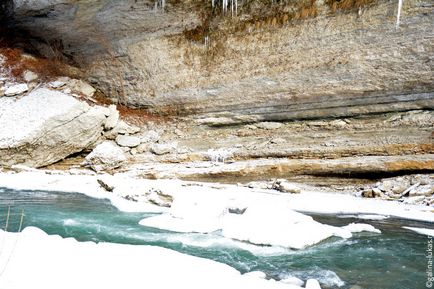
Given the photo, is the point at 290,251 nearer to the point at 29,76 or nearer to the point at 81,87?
the point at 81,87

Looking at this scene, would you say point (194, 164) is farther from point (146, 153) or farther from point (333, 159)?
point (333, 159)

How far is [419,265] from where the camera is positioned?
198 inches

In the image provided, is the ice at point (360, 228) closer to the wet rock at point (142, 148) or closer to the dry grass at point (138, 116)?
the wet rock at point (142, 148)

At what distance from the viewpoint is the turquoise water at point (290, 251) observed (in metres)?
4.64

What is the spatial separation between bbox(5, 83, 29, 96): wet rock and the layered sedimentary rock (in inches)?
113

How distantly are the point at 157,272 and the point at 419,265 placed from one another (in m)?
3.68

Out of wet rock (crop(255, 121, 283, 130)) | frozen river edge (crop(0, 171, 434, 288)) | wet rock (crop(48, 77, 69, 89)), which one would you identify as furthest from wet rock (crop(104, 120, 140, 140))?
wet rock (crop(255, 121, 283, 130))

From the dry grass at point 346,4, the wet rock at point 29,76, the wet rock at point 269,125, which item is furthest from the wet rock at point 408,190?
the wet rock at point 29,76

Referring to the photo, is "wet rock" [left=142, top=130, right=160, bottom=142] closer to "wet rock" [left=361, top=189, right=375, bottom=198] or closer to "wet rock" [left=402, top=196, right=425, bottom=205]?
"wet rock" [left=361, top=189, right=375, bottom=198]

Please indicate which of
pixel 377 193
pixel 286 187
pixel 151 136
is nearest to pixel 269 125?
pixel 286 187

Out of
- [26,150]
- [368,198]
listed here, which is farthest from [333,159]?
[26,150]

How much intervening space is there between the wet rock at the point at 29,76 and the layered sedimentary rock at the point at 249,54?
1844mm

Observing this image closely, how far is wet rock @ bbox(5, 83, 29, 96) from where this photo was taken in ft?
46.9

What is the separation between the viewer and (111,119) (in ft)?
47.2
